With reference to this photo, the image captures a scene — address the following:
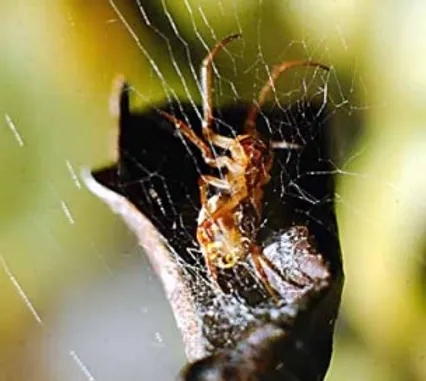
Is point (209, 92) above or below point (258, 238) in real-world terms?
above

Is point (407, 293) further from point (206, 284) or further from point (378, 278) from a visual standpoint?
point (206, 284)

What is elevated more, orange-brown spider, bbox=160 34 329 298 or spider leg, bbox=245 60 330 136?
spider leg, bbox=245 60 330 136

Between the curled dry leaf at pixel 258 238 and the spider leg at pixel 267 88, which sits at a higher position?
the spider leg at pixel 267 88

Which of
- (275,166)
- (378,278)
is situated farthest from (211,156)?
(378,278)
